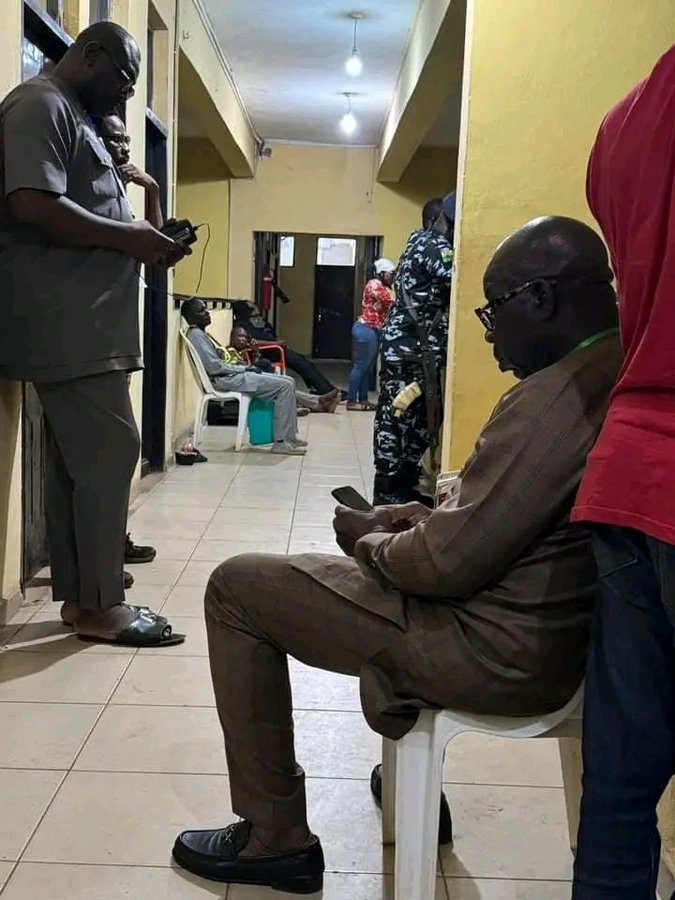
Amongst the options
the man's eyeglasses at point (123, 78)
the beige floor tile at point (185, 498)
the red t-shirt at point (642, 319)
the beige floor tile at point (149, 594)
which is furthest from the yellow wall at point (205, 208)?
the red t-shirt at point (642, 319)

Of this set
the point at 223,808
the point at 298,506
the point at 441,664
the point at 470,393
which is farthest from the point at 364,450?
the point at 441,664

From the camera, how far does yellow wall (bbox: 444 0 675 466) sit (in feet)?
10.0

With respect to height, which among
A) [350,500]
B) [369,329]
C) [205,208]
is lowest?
[350,500]

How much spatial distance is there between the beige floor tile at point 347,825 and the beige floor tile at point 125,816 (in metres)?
0.17

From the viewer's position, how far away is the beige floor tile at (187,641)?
98.2 inches

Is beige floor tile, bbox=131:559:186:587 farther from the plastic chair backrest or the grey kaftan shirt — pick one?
the plastic chair backrest

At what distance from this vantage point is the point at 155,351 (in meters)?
5.09

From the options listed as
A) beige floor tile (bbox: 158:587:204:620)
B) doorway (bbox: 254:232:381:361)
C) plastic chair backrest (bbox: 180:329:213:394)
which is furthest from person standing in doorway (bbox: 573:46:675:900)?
doorway (bbox: 254:232:381:361)

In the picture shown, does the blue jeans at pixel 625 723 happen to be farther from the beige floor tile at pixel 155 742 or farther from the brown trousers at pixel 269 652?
the beige floor tile at pixel 155 742

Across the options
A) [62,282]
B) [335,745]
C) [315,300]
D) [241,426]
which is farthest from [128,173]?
[315,300]

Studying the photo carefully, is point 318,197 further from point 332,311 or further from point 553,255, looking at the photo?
point 553,255

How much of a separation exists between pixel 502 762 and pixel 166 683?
0.84 metres

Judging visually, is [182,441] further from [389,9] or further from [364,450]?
[389,9]

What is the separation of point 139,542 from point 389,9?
378 centimetres
